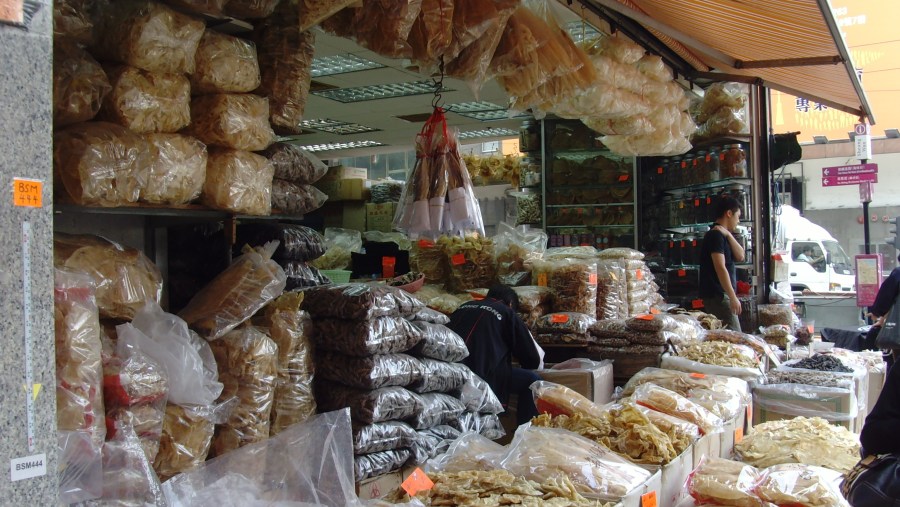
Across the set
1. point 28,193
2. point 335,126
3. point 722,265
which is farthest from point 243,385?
point 335,126

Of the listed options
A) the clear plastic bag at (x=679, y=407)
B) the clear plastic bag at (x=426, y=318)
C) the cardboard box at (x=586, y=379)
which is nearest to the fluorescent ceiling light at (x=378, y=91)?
the cardboard box at (x=586, y=379)

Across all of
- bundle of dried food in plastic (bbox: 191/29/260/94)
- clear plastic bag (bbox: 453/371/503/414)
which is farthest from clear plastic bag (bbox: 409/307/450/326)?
bundle of dried food in plastic (bbox: 191/29/260/94)

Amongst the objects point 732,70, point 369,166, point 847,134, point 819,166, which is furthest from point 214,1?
point 819,166

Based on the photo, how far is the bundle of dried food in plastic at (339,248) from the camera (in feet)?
25.2

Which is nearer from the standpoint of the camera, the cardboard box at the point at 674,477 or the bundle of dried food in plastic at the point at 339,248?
the cardboard box at the point at 674,477

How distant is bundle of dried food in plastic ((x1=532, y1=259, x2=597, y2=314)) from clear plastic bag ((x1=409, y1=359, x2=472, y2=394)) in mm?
1891

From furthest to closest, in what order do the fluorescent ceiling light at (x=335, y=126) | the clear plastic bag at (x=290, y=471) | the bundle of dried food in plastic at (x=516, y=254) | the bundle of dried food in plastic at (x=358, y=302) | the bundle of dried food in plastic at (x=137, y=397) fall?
the fluorescent ceiling light at (x=335, y=126) < the bundle of dried food in plastic at (x=516, y=254) < the bundle of dried food in plastic at (x=358, y=302) < the clear plastic bag at (x=290, y=471) < the bundle of dried food in plastic at (x=137, y=397)

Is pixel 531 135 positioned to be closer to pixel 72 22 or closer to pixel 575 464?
pixel 575 464

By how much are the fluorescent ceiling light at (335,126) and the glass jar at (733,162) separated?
11.5 ft

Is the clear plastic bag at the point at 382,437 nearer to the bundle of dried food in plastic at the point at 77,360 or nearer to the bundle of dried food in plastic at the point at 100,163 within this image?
the bundle of dried food in plastic at the point at 77,360

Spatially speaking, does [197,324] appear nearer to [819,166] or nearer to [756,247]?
[756,247]

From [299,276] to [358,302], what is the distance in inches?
21.9

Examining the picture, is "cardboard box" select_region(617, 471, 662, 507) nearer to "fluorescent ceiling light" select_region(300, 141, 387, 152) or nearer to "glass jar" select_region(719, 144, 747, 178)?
"glass jar" select_region(719, 144, 747, 178)

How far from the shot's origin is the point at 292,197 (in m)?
2.72
